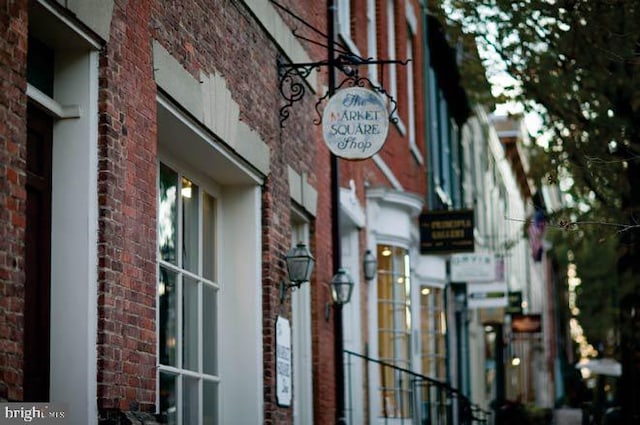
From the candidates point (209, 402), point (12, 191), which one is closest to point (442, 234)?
point (209, 402)

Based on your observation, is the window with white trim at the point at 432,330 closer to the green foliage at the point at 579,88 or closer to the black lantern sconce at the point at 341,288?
the green foliage at the point at 579,88

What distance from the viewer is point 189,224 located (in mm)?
10656

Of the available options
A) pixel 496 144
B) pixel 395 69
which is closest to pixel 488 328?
pixel 496 144

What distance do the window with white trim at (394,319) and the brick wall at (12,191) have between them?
10953 mm

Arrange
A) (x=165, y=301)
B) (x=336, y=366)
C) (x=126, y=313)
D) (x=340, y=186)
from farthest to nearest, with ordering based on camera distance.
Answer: (x=340, y=186), (x=336, y=366), (x=165, y=301), (x=126, y=313)

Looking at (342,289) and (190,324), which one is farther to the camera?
(342,289)

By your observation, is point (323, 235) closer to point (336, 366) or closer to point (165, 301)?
point (336, 366)

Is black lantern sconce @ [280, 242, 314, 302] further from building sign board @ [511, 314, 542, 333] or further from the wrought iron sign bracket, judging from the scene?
building sign board @ [511, 314, 542, 333]

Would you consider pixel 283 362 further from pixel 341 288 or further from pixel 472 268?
pixel 472 268

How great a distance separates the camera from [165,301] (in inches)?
387

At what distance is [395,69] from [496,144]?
818 inches

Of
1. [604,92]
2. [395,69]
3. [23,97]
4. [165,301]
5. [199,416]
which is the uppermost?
[395,69]

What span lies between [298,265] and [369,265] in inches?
186

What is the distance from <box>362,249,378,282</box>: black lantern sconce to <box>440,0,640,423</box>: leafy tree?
2297mm
